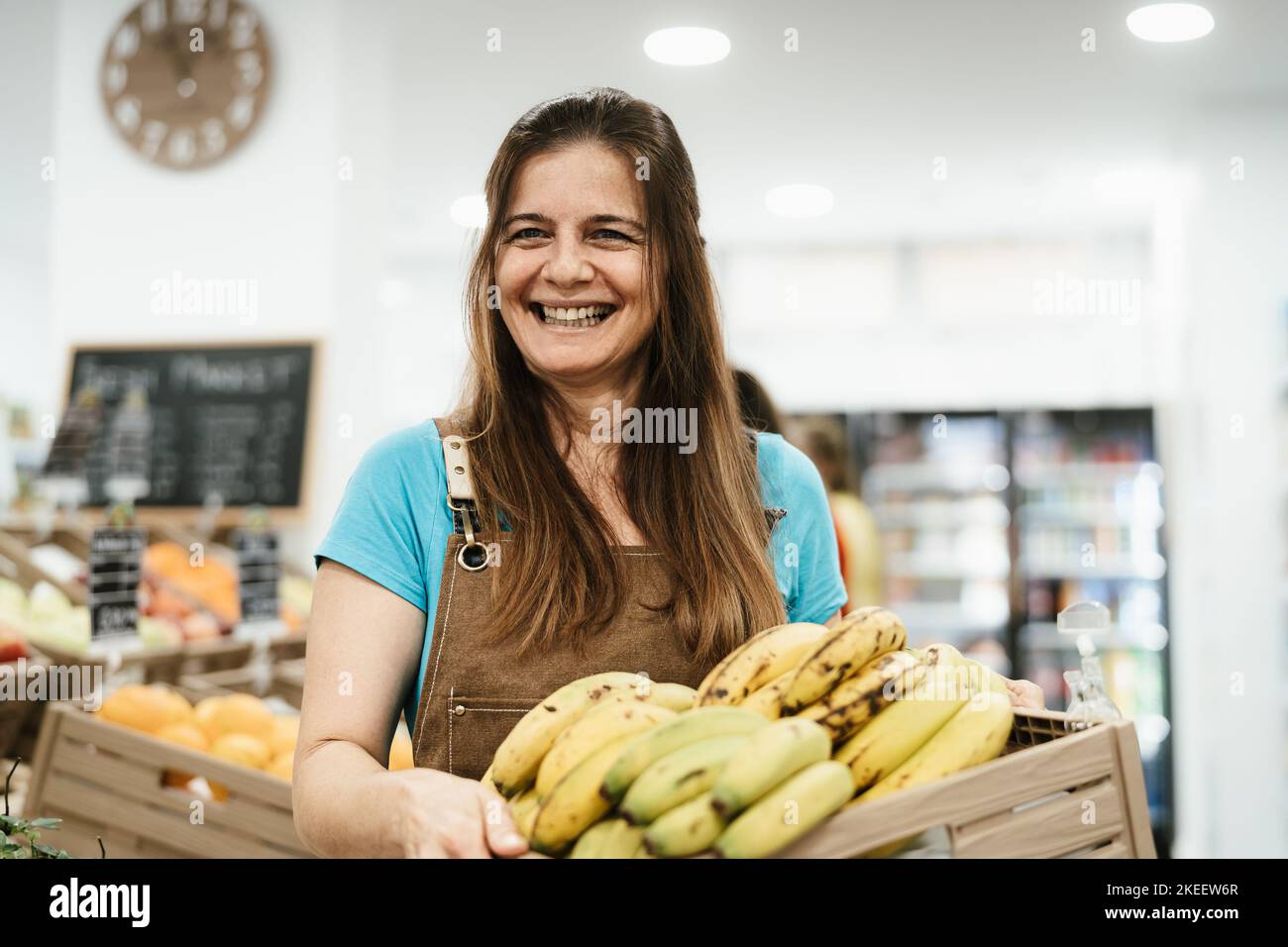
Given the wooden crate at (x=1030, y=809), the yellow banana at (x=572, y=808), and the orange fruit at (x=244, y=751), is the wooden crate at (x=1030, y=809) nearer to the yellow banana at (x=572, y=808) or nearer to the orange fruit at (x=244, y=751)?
the yellow banana at (x=572, y=808)

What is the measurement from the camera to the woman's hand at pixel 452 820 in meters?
0.93

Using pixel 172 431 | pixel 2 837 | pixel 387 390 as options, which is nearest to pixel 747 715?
pixel 2 837

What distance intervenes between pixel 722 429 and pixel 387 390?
22.8 feet

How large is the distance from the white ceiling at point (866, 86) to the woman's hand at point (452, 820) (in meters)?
3.78

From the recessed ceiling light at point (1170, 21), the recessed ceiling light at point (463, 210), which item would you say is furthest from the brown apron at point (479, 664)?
the recessed ceiling light at point (463, 210)

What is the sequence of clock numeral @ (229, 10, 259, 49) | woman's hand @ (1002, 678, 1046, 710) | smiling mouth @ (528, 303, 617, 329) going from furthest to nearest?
clock numeral @ (229, 10, 259, 49)
smiling mouth @ (528, 303, 617, 329)
woman's hand @ (1002, 678, 1046, 710)

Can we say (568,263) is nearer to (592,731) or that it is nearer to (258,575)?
(592,731)

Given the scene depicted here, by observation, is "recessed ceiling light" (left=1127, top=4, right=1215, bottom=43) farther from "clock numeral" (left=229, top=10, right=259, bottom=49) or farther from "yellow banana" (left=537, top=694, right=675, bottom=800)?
"yellow banana" (left=537, top=694, right=675, bottom=800)

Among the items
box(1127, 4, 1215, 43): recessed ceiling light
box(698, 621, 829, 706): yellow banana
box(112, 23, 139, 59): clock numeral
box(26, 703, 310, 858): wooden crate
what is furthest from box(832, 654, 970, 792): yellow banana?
box(112, 23, 139, 59): clock numeral

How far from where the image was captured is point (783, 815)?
0.86m

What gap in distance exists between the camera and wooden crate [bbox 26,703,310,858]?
2.10 meters

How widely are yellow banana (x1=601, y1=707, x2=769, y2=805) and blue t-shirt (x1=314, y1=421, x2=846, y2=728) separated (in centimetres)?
52

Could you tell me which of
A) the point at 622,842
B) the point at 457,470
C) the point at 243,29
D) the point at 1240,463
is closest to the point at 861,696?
the point at 622,842

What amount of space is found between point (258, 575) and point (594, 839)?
260 centimetres
